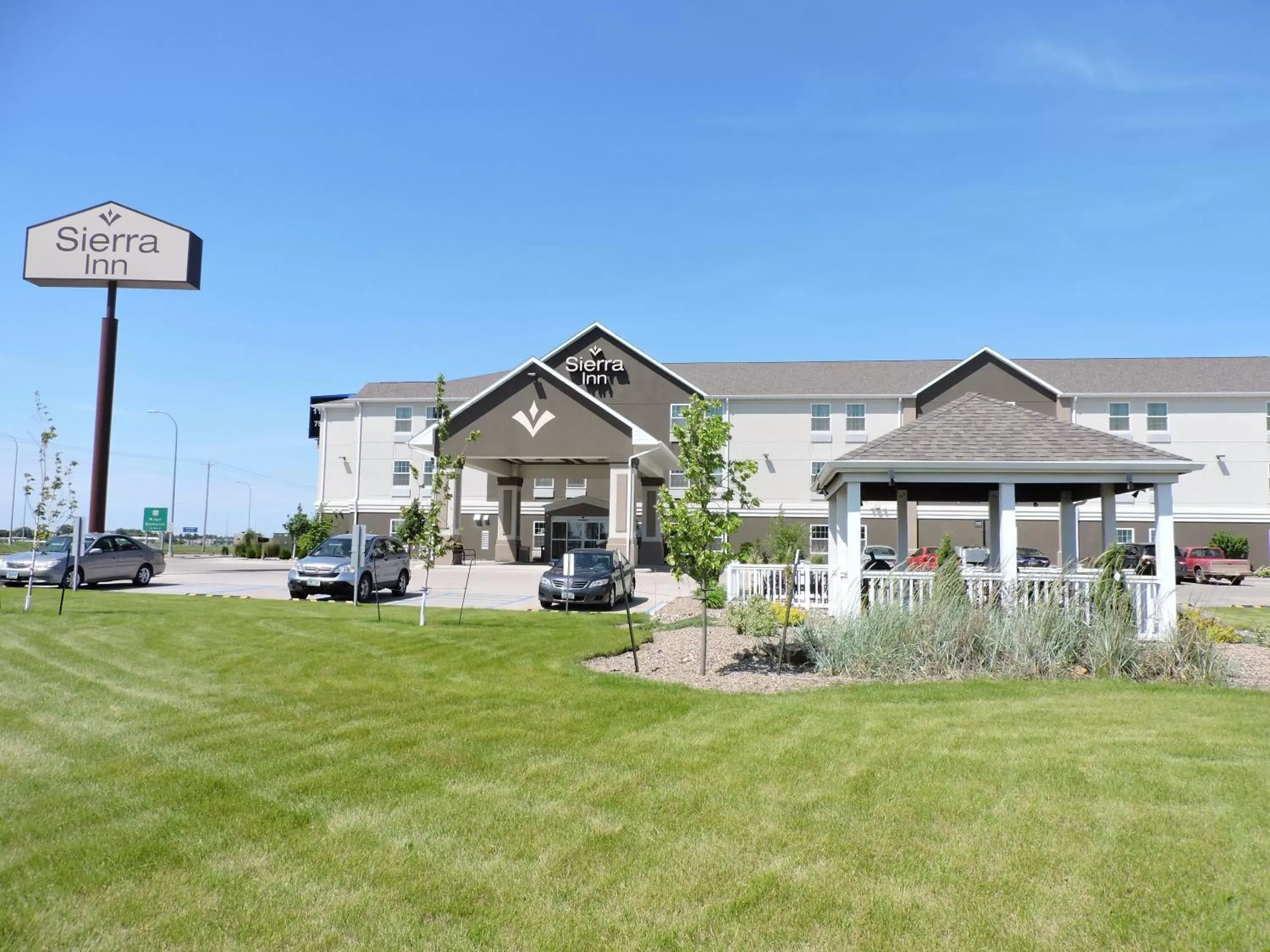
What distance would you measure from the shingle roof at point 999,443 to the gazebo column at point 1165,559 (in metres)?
0.65

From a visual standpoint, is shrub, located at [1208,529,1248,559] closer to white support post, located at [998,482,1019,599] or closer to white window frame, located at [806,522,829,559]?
white window frame, located at [806,522,829,559]

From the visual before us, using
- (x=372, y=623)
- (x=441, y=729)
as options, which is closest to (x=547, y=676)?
(x=441, y=729)

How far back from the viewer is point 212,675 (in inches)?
404

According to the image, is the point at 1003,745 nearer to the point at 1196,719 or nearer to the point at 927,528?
the point at 1196,719

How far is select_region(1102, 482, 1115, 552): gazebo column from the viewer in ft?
52.4

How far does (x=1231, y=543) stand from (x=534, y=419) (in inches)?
1258

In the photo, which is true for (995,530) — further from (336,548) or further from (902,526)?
(336,548)

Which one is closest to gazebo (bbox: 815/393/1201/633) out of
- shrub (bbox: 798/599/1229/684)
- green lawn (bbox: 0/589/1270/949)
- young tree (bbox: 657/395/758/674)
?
shrub (bbox: 798/599/1229/684)

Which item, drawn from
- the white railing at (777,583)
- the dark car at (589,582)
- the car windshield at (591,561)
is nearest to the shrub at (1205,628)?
the white railing at (777,583)

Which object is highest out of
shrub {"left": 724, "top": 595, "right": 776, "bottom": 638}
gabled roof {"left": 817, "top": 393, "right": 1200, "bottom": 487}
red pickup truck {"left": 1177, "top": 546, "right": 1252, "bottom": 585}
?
gabled roof {"left": 817, "top": 393, "right": 1200, "bottom": 487}

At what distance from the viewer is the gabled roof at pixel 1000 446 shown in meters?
14.3

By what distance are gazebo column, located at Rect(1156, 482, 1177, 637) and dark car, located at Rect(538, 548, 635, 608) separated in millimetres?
11226

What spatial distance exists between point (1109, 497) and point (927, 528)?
26.7 meters

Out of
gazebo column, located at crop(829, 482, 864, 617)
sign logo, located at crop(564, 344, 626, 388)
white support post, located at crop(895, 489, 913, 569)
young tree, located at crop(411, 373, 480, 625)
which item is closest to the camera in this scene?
gazebo column, located at crop(829, 482, 864, 617)
